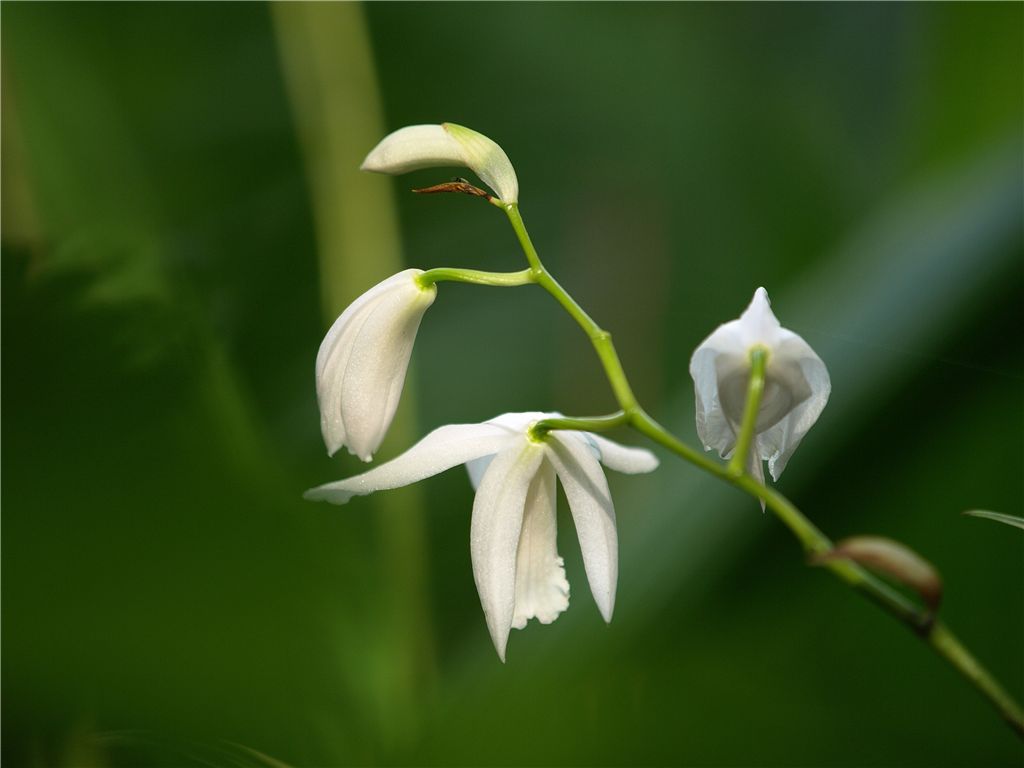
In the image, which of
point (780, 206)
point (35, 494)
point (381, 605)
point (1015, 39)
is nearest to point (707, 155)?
point (780, 206)

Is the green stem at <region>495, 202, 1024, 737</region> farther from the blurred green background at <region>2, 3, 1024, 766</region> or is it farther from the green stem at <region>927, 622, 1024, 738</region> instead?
the blurred green background at <region>2, 3, 1024, 766</region>

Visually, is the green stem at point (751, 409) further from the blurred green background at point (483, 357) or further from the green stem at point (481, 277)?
the blurred green background at point (483, 357)

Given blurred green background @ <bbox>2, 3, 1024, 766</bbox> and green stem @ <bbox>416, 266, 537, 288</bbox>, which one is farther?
blurred green background @ <bbox>2, 3, 1024, 766</bbox>

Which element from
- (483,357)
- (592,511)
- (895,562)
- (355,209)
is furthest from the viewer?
(483,357)

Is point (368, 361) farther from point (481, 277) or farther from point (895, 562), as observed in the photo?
point (895, 562)

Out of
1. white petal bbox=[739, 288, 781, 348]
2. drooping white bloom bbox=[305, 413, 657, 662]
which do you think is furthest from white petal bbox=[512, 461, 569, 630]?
white petal bbox=[739, 288, 781, 348]

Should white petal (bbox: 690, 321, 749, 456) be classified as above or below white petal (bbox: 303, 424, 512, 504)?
above

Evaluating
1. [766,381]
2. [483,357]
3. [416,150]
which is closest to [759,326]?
[766,381]

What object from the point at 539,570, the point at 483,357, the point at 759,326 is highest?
the point at 759,326

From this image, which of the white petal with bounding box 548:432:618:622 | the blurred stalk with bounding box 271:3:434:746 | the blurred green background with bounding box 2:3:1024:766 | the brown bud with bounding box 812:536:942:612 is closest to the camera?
the brown bud with bounding box 812:536:942:612
